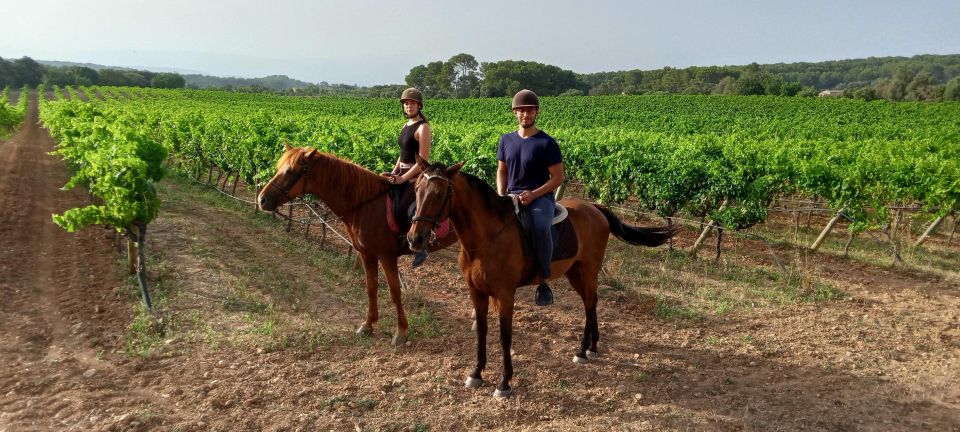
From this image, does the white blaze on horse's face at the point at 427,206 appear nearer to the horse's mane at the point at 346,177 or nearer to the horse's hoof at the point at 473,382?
the horse's hoof at the point at 473,382

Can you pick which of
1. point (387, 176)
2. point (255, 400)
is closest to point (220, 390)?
point (255, 400)

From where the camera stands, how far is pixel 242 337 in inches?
256

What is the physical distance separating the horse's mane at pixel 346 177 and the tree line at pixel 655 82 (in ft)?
255

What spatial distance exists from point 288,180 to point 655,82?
108534 millimetres

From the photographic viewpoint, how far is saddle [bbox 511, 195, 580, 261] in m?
5.14

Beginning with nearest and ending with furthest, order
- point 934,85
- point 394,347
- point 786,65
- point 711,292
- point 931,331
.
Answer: point 394,347, point 931,331, point 711,292, point 934,85, point 786,65

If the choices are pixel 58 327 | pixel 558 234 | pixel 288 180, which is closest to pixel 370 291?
pixel 288 180

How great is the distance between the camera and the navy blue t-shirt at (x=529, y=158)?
16.8ft

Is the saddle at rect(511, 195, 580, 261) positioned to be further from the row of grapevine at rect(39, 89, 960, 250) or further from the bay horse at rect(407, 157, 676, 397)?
the row of grapevine at rect(39, 89, 960, 250)

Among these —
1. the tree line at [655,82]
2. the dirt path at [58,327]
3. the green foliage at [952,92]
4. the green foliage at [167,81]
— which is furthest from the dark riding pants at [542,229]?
the green foliage at [167,81]

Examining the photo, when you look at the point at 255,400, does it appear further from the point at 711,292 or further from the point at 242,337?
the point at 711,292

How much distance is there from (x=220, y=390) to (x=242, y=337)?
4.16 feet

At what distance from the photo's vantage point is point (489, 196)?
16.0 ft

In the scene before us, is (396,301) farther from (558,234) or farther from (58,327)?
Result: (58,327)
